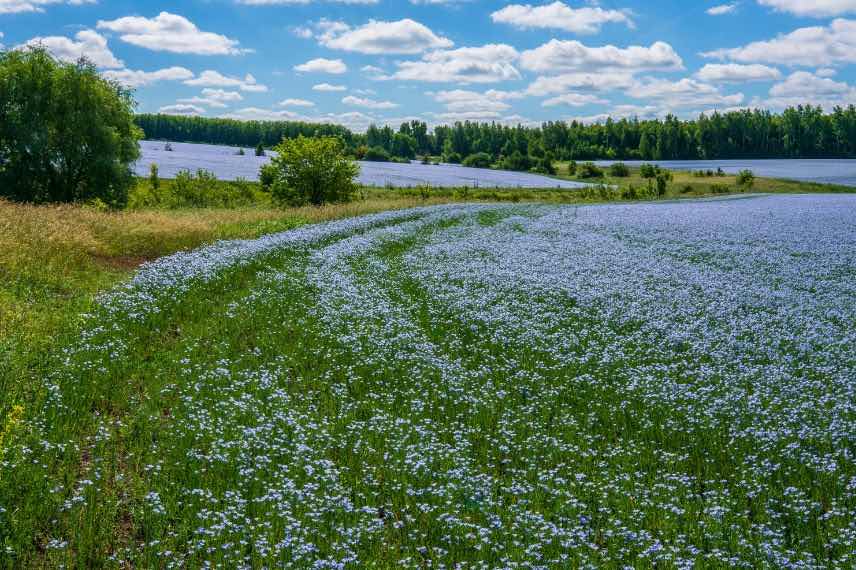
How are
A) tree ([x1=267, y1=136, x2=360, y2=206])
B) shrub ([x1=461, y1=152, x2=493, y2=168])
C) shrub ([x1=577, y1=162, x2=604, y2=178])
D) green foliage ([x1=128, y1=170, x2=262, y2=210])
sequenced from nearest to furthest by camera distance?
1. tree ([x1=267, y1=136, x2=360, y2=206])
2. green foliage ([x1=128, y1=170, x2=262, y2=210])
3. shrub ([x1=577, y1=162, x2=604, y2=178])
4. shrub ([x1=461, y1=152, x2=493, y2=168])

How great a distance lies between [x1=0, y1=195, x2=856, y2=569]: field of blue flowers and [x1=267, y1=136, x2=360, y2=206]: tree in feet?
99.5

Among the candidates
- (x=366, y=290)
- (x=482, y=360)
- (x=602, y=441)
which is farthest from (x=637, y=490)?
(x=366, y=290)

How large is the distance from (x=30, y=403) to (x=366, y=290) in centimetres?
902


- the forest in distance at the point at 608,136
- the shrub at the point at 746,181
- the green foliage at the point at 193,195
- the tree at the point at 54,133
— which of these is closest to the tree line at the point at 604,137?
the forest in distance at the point at 608,136

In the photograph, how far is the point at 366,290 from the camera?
17.3m

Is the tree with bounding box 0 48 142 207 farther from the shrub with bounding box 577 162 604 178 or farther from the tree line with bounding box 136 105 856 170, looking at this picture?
the tree line with bounding box 136 105 856 170

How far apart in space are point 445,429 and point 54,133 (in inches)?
1457

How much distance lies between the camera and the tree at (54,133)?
1469 inches

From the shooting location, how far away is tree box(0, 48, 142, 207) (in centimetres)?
3731

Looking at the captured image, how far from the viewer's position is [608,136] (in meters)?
170

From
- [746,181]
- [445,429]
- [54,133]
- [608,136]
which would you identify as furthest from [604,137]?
[445,429]

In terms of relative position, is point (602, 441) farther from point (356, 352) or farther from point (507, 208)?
point (507, 208)

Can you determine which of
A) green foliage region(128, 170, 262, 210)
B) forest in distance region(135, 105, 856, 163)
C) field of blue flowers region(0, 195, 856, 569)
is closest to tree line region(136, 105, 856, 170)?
forest in distance region(135, 105, 856, 163)

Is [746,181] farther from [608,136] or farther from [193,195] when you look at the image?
[608,136]
